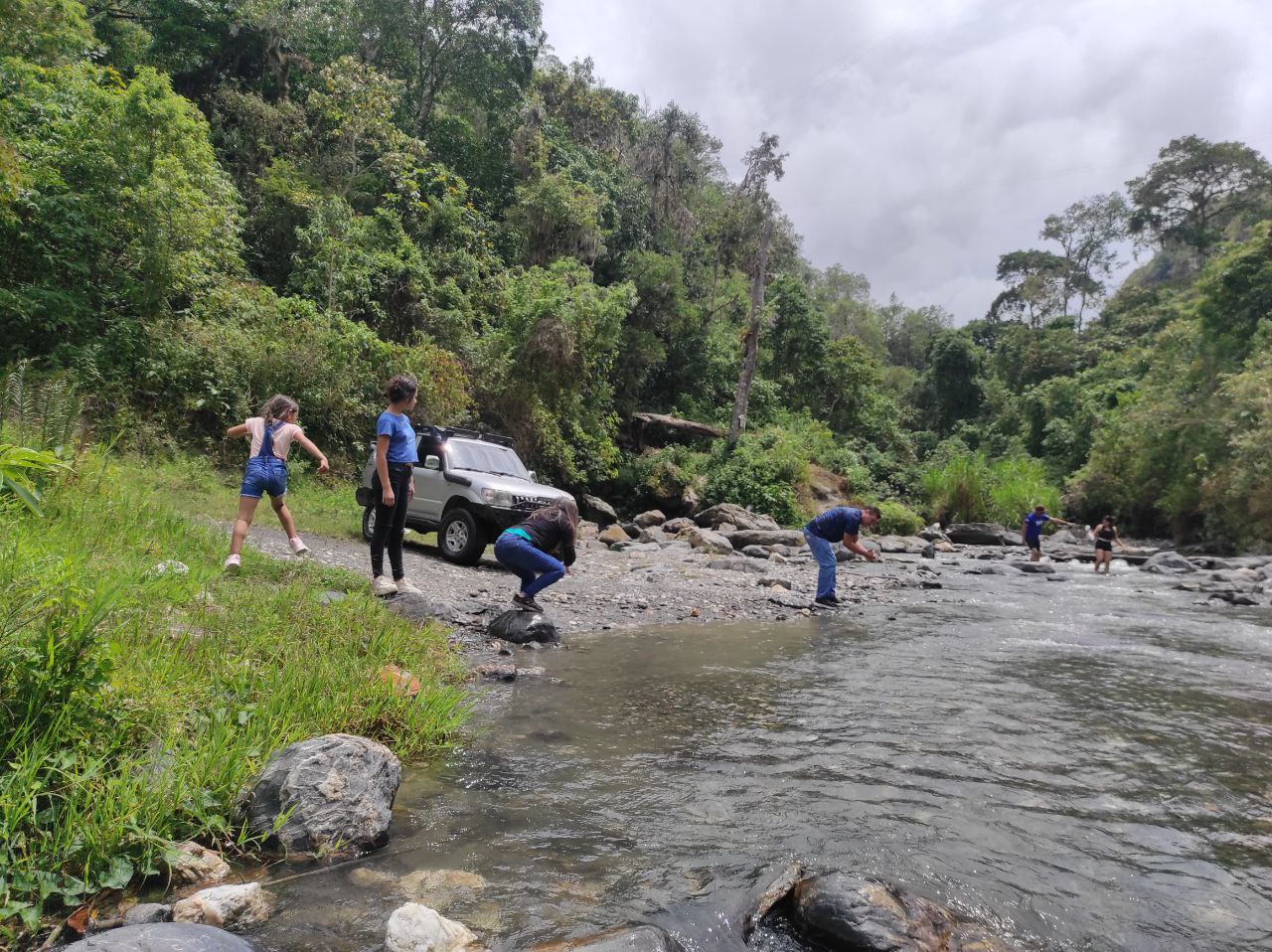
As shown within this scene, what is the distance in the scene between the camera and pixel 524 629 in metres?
6.96

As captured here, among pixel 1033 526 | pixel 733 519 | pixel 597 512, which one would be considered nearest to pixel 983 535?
pixel 1033 526

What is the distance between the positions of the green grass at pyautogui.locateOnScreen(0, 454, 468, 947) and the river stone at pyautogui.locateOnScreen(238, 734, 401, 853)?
0.11 metres

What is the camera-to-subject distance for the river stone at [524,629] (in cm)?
693

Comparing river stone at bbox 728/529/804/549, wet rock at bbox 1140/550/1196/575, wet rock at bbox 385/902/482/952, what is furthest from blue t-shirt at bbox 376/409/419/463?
wet rock at bbox 1140/550/1196/575

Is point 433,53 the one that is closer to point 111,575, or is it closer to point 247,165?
point 247,165

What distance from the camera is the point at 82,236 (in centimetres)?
1313

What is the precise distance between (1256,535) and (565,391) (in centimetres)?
2117

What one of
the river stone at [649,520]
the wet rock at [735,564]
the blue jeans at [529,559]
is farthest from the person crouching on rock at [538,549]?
the river stone at [649,520]

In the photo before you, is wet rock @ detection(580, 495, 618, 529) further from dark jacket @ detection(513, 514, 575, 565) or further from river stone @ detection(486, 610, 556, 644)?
river stone @ detection(486, 610, 556, 644)

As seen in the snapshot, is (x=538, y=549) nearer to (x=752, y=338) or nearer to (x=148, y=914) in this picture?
(x=148, y=914)

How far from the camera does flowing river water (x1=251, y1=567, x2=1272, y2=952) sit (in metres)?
2.75

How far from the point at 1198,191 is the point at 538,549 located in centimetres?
5780

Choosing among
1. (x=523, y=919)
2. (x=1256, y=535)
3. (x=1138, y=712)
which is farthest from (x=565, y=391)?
(x=1256, y=535)

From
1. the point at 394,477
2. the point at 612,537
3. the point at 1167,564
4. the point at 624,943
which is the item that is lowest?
the point at 612,537
